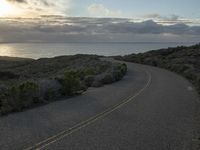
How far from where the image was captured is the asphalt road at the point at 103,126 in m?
10.3

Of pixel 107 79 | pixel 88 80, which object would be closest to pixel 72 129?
pixel 88 80

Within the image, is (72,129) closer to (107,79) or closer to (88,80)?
(88,80)

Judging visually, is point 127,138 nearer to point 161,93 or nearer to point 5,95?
point 5,95

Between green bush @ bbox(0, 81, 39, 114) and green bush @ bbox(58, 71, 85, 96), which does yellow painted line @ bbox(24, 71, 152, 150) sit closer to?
green bush @ bbox(0, 81, 39, 114)

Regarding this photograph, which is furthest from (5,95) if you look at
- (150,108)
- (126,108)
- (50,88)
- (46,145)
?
(46,145)

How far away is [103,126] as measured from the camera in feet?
41.8

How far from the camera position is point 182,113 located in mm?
16469

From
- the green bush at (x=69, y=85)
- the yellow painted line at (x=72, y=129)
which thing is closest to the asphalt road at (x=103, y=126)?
the yellow painted line at (x=72, y=129)

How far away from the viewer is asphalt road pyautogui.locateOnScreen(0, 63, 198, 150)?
1027 cm

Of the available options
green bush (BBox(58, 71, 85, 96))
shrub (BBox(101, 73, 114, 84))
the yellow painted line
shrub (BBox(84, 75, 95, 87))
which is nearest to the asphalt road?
the yellow painted line

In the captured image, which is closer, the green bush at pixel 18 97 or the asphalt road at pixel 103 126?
the asphalt road at pixel 103 126

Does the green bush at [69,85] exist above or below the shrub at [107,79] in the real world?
above

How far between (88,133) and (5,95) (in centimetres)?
638

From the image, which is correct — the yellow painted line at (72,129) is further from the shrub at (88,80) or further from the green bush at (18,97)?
the shrub at (88,80)
